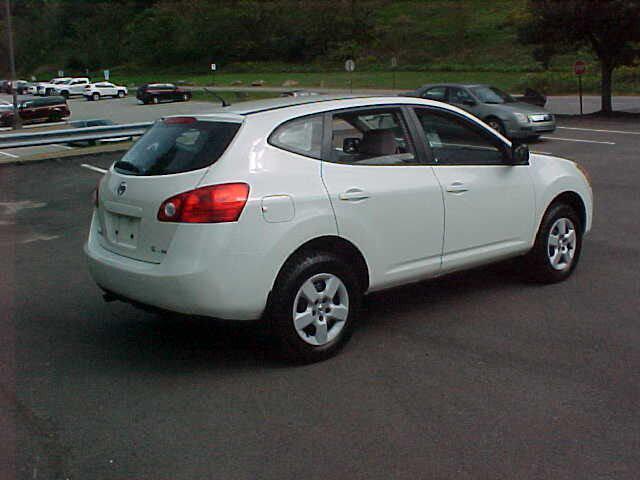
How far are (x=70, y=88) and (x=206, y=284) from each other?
68527 mm

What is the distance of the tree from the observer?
83.3 feet

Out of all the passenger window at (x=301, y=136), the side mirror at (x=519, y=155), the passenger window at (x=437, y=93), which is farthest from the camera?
the passenger window at (x=437, y=93)

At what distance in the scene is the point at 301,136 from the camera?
527cm

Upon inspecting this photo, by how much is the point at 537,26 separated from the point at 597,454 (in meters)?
25.2

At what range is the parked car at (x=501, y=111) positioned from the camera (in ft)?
64.3

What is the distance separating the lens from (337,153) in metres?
5.38

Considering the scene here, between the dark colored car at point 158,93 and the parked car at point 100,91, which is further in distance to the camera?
the parked car at point 100,91

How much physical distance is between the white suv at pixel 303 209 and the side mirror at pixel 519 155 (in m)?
0.01

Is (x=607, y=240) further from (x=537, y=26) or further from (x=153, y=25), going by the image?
(x=153, y=25)

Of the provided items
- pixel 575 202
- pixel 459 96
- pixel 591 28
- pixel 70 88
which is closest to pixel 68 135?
pixel 459 96

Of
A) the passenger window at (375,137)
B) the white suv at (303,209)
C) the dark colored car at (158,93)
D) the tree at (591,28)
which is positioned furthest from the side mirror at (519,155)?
the dark colored car at (158,93)

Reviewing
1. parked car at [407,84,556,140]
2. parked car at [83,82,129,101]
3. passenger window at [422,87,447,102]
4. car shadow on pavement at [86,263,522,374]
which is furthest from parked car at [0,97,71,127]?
car shadow on pavement at [86,263,522,374]

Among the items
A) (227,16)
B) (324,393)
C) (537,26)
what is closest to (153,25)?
(227,16)

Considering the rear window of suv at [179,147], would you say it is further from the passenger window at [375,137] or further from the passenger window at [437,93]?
the passenger window at [437,93]
